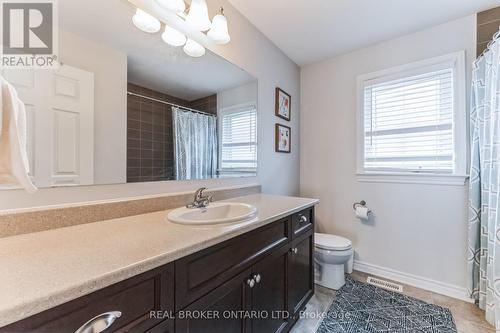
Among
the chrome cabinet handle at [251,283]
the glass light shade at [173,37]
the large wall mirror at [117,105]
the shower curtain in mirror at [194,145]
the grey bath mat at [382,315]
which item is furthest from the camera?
the grey bath mat at [382,315]

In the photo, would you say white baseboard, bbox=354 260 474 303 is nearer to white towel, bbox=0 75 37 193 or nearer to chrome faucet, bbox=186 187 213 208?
chrome faucet, bbox=186 187 213 208

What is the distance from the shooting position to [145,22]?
1201 mm

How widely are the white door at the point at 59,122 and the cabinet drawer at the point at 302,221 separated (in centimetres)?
115

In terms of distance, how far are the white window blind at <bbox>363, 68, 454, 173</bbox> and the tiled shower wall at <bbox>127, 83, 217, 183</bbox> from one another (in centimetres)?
190

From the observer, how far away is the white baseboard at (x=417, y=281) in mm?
1872

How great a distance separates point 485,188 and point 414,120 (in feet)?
2.48

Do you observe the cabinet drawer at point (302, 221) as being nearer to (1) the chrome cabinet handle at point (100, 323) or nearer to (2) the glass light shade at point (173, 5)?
(1) the chrome cabinet handle at point (100, 323)

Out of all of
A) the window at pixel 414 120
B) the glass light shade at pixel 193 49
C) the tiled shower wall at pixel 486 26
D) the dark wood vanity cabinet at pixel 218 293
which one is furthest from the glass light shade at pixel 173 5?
the tiled shower wall at pixel 486 26

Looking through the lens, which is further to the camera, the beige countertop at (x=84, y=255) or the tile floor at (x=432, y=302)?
the tile floor at (x=432, y=302)

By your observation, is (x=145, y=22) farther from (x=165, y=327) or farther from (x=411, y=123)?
(x=411, y=123)

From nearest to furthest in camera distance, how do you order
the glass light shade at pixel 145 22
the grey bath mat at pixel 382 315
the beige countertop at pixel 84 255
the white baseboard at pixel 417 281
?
the beige countertop at pixel 84 255 < the glass light shade at pixel 145 22 < the grey bath mat at pixel 382 315 < the white baseboard at pixel 417 281

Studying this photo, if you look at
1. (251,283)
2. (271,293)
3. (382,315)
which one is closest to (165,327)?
(251,283)

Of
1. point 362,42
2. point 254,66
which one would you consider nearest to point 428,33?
point 362,42

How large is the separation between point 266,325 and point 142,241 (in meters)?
0.86
